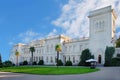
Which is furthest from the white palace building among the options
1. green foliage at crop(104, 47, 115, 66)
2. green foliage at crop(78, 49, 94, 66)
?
green foliage at crop(104, 47, 115, 66)

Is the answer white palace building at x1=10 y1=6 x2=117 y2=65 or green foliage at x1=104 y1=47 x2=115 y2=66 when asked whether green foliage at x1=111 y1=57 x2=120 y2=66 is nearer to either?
green foliage at x1=104 y1=47 x2=115 y2=66

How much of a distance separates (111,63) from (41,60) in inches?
1465

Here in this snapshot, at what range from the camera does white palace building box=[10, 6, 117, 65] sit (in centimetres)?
6200

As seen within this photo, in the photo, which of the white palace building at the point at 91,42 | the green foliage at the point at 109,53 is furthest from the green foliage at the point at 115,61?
the white palace building at the point at 91,42

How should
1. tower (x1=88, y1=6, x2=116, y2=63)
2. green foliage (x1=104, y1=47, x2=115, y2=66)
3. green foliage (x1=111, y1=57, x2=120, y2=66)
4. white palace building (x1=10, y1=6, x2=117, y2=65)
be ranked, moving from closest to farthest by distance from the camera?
green foliage (x1=111, y1=57, x2=120, y2=66) < green foliage (x1=104, y1=47, x2=115, y2=66) < tower (x1=88, y1=6, x2=116, y2=63) < white palace building (x1=10, y1=6, x2=117, y2=65)

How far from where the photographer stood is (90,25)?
67125mm

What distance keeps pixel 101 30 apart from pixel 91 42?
5070 millimetres

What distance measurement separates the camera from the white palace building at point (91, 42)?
62.0 m

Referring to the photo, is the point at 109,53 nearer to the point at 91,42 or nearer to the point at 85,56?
the point at 85,56

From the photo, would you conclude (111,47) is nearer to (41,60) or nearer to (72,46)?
(72,46)

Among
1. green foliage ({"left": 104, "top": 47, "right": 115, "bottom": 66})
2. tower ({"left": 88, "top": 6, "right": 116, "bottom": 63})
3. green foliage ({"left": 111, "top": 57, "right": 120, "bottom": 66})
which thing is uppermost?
tower ({"left": 88, "top": 6, "right": 116, "bottom": 63})

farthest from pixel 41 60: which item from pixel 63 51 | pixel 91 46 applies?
pixel 91 46

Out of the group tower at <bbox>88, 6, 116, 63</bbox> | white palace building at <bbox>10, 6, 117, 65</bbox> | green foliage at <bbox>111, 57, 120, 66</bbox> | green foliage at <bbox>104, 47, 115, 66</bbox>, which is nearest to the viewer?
green foliage at <bbox>111, 57, 120, 66</bbox>

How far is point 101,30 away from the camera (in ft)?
209
